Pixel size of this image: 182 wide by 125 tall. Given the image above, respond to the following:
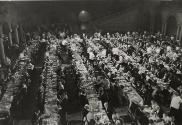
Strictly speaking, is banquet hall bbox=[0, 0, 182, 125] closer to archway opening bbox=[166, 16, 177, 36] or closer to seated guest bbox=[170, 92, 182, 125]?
seated guest bbox=[170, 92, 182, 125]

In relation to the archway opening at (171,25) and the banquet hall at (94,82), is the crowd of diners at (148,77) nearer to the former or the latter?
the banquet hall at (94,82)

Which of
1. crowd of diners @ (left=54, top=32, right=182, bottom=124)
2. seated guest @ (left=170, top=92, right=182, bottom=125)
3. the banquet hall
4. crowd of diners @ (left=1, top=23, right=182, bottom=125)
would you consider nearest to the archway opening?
the banquet hall

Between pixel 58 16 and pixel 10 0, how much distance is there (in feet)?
21.5

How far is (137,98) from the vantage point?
40.8ft

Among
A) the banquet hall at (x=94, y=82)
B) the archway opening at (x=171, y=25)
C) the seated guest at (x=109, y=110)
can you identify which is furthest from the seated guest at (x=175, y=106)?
the archway opening at (x=171, y=25)

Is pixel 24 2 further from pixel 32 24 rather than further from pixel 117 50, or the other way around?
pixel 117 50

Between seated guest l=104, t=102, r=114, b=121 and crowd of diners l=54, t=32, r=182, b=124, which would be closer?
seated guest l=104, t=102, r=114, b=121

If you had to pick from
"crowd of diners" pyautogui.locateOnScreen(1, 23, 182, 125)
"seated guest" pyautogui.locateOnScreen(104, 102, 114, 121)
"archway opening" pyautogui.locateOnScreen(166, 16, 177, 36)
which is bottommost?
"seated guest" pyautogui.locateOnScreen(104, 102, 114, 121)

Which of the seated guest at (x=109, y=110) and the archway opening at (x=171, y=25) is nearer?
the seated guest at (x=109, y=110)

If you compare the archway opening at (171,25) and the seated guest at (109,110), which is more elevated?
the archway opening at (171,25)

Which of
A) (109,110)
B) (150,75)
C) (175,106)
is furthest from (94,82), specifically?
(175,106)

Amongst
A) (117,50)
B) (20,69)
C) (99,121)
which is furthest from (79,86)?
(117,50)

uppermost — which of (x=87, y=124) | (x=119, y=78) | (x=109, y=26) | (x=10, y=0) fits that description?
(x=10, y=0)

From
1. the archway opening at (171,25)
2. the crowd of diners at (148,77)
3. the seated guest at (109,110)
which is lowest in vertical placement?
the seated guest at (109,110)
